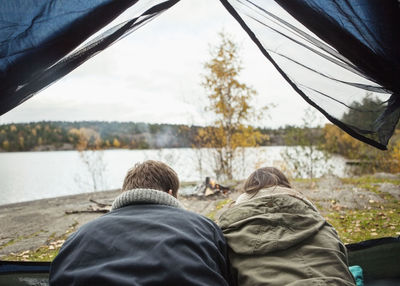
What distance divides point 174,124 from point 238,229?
353 inches

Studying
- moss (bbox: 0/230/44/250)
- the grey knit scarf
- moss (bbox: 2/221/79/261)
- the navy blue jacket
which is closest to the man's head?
the grey knit scarf

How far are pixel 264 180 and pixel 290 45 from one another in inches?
39.4

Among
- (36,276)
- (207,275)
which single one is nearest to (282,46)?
(207,275)

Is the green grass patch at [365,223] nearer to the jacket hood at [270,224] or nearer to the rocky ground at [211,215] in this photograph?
the rocky ground at [211,215]

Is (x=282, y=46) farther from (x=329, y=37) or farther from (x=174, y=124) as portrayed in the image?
(x=174, y=124)

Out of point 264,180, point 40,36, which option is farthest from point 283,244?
point 40,36

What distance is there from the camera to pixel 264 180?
1.89m

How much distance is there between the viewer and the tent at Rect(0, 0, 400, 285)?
1265mm

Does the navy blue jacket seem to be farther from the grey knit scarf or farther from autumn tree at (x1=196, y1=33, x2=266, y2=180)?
autumn tree at (x1=196, y1=33, x2=266, y2=180)

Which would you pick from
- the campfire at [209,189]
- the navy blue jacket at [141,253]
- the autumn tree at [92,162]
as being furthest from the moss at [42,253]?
the autumn tree at [92,162]

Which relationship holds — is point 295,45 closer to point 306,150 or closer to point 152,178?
point 152,178

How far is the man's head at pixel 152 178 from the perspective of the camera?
1.49 m

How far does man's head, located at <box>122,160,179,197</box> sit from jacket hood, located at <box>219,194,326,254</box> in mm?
422

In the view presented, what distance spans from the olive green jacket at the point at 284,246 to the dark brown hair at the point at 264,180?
0.35m
